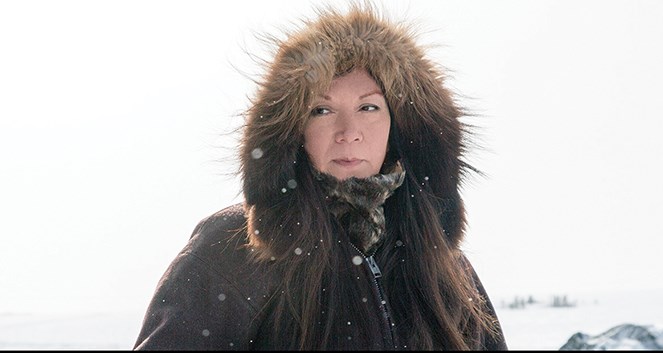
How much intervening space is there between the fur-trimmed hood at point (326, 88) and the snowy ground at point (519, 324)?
7.44ft

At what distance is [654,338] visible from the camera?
2678 millimetres

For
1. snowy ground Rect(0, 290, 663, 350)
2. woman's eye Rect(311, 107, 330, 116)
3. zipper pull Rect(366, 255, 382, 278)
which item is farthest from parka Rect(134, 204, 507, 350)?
snowy ground Rect(0, 290, 663, 350)

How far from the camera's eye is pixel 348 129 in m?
2.45

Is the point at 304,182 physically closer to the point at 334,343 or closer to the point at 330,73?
the point at 330,73

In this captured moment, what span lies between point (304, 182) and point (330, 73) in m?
0.35

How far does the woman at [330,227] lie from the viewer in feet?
7.81

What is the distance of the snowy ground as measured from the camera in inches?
198

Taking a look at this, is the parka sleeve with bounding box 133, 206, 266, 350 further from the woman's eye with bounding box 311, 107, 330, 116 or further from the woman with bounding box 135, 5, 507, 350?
the woman's eye with bounding box 311, 107, 330, 116

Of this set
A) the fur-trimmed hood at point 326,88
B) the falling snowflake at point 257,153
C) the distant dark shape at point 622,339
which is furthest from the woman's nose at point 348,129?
the distant dark shape at point 622,339

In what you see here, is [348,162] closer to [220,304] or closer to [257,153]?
[257,153]

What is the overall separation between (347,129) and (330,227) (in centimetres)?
31

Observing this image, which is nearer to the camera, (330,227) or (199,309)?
(199,309)

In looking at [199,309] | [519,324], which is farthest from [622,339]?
[519,324]

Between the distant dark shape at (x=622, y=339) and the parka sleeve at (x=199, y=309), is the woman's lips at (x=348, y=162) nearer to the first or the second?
the parka sleeve at (x=199, y=309)
